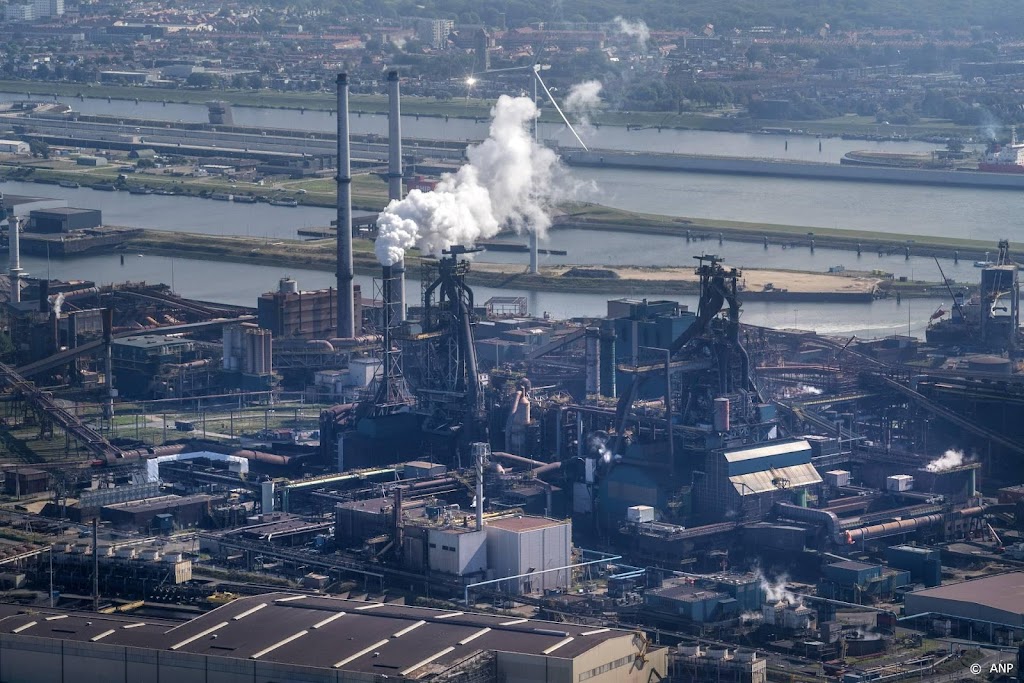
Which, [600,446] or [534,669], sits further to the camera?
[600,446]

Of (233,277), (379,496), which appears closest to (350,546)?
(379,496)

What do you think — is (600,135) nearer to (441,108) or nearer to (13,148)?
(441,108)

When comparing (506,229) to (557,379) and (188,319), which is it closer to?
(188,319)

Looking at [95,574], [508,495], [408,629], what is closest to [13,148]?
[508,495]

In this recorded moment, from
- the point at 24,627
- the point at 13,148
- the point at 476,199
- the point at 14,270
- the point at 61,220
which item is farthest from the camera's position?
the point at 13,148

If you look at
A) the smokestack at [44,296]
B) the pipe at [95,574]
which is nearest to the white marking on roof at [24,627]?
the pipe at [95,574]

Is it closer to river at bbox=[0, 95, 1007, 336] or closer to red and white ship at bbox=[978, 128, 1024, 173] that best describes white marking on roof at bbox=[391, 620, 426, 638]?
river at bbox=[0, 95, 1007, 336]

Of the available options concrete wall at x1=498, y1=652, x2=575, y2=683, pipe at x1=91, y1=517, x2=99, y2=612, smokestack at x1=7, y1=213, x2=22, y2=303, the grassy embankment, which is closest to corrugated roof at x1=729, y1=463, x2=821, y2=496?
pipe at x1=91, y1=517, x2=99, y2=612
